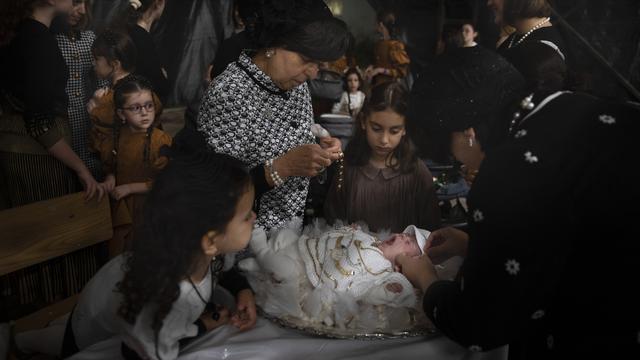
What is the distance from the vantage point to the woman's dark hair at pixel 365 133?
54.0 inches

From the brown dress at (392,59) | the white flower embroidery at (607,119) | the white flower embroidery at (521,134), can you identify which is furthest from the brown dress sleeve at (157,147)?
the white flower embroidery at (607,119)

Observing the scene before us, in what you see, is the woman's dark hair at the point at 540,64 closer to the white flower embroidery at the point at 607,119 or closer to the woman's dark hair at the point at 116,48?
the white flower embroidery at the point at 607,119

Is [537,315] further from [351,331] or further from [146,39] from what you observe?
[146,39]

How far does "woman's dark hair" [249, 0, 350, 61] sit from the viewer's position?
1283mm

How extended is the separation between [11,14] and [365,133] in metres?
0.91

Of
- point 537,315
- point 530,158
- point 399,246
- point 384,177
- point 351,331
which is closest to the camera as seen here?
point 530,158

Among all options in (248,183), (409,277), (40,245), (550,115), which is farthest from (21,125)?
(550,115)

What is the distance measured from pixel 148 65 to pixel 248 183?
49 centimetres

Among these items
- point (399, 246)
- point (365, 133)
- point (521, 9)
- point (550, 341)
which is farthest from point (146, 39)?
point (550, 341)

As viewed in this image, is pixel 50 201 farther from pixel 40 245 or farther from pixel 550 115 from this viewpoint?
pixel 550 115

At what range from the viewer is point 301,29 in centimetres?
129

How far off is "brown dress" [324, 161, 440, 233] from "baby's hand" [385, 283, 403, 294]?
0.21 meters

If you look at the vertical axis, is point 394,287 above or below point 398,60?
below

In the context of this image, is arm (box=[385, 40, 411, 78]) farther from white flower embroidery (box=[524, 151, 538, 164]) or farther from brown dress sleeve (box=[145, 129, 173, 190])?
brown dress sleeve (box=[145, 129, 173, 190])
